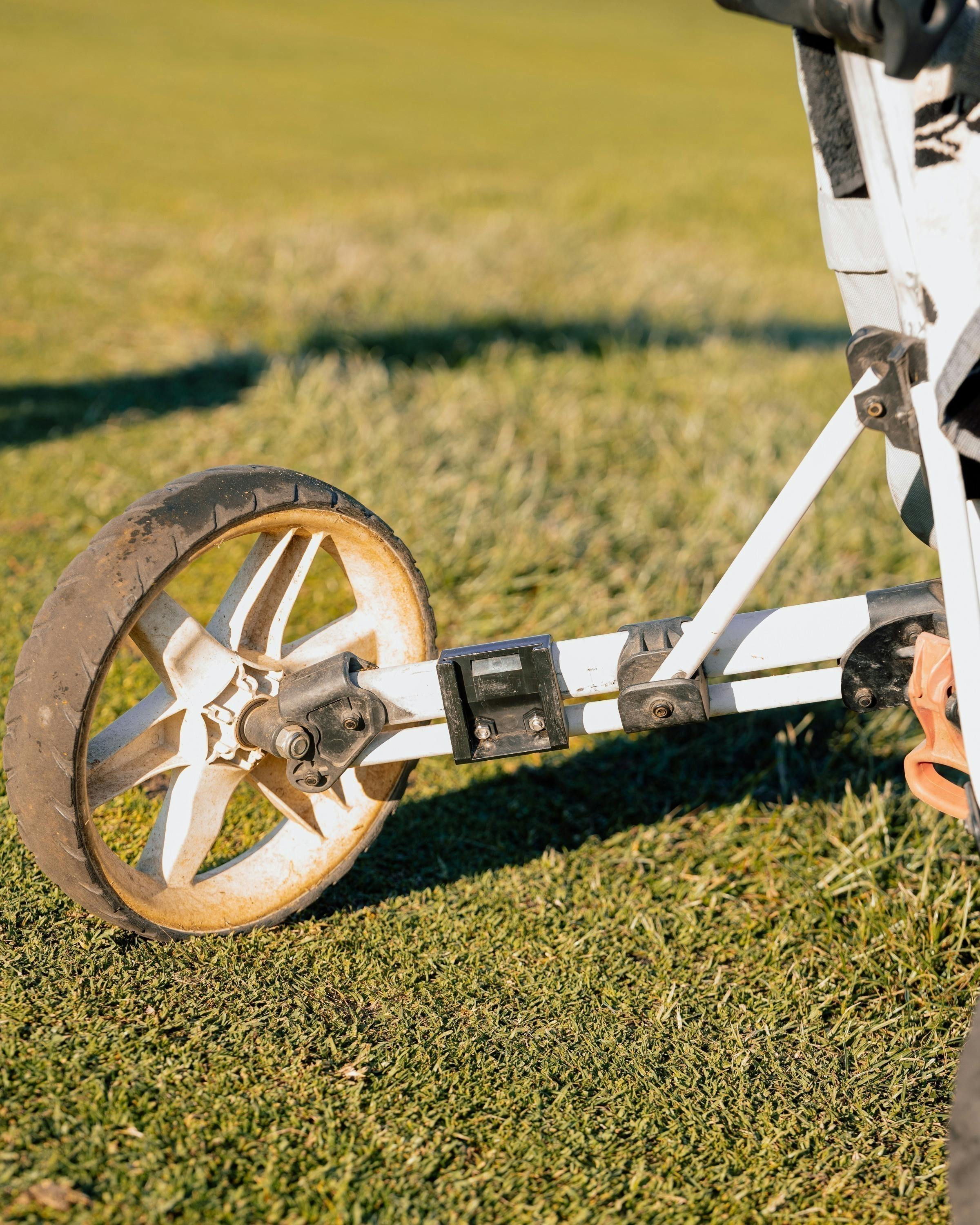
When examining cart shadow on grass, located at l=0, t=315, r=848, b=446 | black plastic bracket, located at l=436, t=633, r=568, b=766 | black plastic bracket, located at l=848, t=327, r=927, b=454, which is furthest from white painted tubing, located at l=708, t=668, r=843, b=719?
cart shadow on grass, located at l=0, t=315, r=848, b=446

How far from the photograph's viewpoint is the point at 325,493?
2.16m

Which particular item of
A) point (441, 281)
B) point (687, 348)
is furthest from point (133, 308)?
point (687, 348)

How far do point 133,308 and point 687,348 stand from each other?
3.24 meters

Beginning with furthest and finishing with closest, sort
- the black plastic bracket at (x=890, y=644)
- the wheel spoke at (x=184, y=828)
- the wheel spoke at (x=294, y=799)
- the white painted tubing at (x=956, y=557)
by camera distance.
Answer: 1. the wheel spoke at (x=294, y=799)
2. the wheel spoke at (x=184, y=828)
3. the black plastic bracket at (x=890, y=644)
4. the white painted tubing at (x=956, y=557)

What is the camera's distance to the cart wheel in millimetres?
1956

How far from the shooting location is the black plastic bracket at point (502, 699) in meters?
2.11

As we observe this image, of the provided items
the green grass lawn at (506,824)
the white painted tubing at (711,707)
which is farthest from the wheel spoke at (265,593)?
the green grass lawn at (506,824)

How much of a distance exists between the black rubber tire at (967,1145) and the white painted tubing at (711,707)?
2.15ft

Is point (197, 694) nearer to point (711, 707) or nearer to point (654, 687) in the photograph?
point (654, 687)

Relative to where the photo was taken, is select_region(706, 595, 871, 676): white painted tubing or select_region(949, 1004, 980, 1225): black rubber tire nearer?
select_region(949, 1004, 980, 1225): black rubber tire

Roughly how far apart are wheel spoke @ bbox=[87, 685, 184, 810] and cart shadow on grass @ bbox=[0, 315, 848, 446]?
9.82ft

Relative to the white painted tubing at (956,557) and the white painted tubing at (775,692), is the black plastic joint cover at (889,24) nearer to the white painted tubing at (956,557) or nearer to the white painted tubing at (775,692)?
the white painted tubing at (956,557)

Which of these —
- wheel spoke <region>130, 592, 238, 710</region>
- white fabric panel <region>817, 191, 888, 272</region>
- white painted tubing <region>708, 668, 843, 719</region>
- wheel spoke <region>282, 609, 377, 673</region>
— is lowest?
white painted tubing <region>708, 668, 843, 719</region>

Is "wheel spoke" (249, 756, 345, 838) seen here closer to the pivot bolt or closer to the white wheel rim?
the white wheel rim
